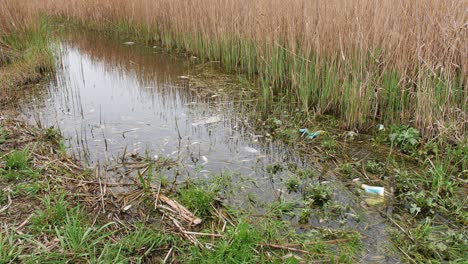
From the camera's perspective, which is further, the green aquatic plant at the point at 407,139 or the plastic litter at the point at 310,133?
the plastic litter at the point at 310,133

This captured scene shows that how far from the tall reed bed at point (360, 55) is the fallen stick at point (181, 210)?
2.07 metres

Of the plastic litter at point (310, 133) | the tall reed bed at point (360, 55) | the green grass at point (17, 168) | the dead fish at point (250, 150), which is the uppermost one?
the tall reed bed at point (360, 55)

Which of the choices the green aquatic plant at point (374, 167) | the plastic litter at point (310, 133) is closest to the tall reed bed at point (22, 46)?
the plastic litter at point (310, 133)

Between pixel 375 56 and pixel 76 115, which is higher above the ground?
pixel 375 56

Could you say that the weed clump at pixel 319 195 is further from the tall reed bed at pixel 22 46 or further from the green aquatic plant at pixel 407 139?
the tall reed bed at pixel 22 46

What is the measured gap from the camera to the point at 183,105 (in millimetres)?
4652

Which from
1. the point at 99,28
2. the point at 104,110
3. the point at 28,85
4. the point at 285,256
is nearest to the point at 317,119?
the point at 285,256

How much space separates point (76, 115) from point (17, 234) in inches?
96.7

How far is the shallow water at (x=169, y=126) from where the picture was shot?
2.76 meters

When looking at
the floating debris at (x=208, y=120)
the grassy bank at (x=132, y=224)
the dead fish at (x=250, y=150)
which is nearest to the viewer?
the grassy bank at (x=132, y=224)

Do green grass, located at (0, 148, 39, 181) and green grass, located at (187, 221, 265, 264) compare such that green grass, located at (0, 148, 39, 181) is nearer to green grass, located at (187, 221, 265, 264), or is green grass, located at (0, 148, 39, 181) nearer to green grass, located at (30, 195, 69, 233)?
green grass, located at (30, 195, 69, 233)

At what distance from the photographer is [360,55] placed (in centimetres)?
357

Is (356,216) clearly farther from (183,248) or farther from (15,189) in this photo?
(15,189)

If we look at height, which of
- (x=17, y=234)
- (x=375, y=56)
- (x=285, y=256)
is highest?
(x=375, y=56)
